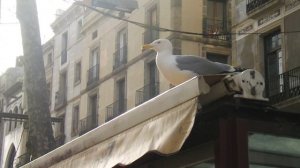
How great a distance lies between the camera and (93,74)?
4250 centimetres

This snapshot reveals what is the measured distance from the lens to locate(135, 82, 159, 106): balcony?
111 ft

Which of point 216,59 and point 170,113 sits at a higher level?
point 216,59

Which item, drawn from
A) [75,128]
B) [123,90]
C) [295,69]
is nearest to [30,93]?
[295,69]

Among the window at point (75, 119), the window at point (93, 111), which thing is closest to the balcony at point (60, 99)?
the window at point (75, 119)

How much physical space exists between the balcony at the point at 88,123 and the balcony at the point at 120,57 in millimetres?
4036

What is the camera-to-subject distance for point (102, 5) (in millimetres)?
16875

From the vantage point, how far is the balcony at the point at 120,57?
38.1 meters

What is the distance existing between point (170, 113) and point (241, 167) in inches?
23.4

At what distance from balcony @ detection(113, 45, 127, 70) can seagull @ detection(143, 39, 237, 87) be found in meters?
32.2

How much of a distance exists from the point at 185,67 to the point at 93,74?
122 ft

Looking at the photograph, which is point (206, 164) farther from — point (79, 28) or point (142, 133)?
point (79, 28)

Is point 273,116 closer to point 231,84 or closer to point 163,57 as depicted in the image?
point 231,84

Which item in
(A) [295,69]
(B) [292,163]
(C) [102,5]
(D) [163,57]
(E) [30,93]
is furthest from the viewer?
(A) [295,69]

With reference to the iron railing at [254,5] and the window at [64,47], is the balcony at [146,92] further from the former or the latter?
the window at [64,47]
